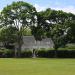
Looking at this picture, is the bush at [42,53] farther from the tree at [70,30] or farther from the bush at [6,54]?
the tree at [70,30]

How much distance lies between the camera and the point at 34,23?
87.0 metres

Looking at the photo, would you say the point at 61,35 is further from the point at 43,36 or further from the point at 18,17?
the point at 18,17

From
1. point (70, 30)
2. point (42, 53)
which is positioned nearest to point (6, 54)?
point (42, 53)

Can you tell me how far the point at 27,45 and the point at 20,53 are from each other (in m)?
24.5

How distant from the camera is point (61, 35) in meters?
86.1

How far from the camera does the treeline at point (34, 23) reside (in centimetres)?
8456

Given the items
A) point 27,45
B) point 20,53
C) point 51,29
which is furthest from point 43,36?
point 27,45

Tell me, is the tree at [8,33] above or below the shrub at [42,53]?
above
